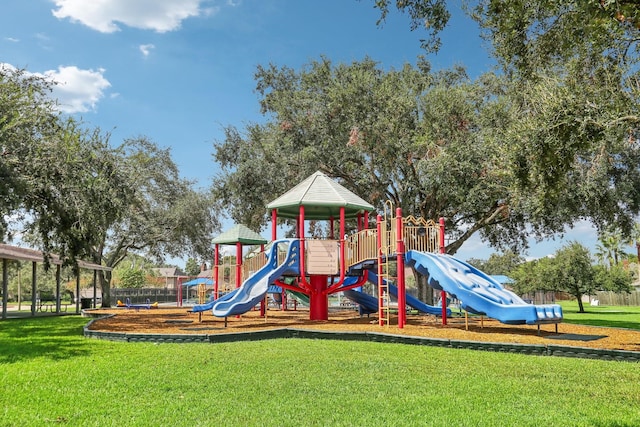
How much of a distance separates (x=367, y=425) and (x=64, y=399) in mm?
4029

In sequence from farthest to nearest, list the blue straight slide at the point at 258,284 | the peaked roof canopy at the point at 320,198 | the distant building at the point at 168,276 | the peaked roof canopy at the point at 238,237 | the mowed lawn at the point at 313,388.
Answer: the distant building at the point at 168,276 → the peaked roof canopy at the point at 238,237 → the peaked roof canopy at the point at 320,198 → the blue straight slide at the point at 258,284 → the mowed lawn at the point at 313,388

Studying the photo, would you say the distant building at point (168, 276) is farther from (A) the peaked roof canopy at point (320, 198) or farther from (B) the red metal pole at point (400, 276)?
(B) the red metal pole at point (400, 276)

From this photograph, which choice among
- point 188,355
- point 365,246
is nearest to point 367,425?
point 188,355

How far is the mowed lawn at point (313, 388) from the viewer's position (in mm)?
5871

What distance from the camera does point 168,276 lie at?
86125mm

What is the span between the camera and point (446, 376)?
825 centimetres

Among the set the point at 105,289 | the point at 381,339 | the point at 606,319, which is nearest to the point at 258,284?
the point at 381,339

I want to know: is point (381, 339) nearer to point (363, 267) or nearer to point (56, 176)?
point (363, 267)

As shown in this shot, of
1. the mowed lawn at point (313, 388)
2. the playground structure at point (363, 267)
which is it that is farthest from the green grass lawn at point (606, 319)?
the mowed lawn at point (313, 388)

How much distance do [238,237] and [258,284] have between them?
7540 millimetres

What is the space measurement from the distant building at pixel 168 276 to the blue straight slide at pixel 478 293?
69765 mm

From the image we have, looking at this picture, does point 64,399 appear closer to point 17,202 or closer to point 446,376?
point 446,376

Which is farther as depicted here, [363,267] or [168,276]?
[168,276]

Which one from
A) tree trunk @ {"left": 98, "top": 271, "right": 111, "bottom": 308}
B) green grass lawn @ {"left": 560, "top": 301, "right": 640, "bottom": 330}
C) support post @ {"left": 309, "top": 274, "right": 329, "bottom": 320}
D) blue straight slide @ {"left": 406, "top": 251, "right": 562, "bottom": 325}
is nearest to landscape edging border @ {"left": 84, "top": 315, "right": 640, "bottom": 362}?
blue straight slide @ {"left": 406, "top": 251, "right": 562, "bottom": 325}
